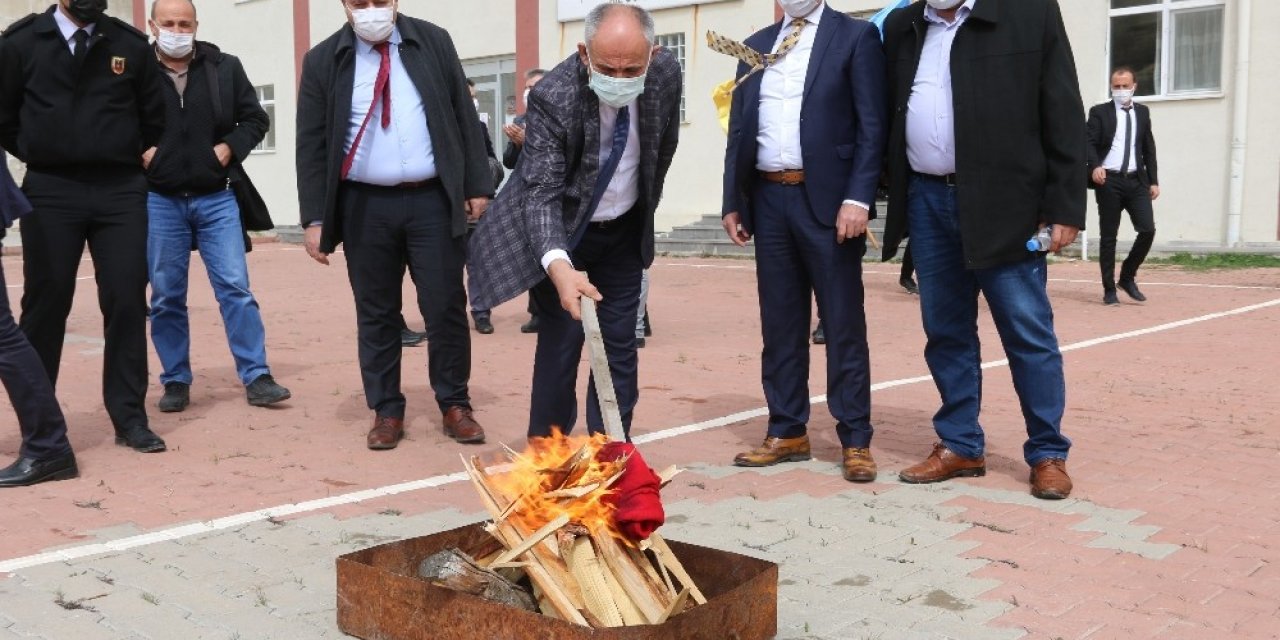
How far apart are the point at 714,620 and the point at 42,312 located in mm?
4122

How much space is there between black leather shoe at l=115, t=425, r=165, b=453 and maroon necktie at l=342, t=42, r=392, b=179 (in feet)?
4.84

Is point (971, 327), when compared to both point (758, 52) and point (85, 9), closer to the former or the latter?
point (758, 52)

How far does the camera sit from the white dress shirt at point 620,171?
4.88 metres

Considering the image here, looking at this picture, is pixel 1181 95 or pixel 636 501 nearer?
pixel 636 501

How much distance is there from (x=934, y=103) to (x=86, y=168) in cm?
367

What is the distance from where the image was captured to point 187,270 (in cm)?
744

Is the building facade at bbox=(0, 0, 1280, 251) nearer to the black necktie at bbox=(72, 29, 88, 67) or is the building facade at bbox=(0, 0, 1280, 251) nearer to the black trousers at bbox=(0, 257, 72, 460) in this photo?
the black necktie at bbox=(72, 29, 88, 67)

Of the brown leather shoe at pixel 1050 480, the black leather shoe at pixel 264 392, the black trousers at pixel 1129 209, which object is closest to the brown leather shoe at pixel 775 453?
the brown leather shoe at pixel 1050 480

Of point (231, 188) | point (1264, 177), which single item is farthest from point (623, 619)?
point (1264, 177)

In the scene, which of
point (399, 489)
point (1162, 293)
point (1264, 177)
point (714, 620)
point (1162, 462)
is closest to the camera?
point (714, 620)

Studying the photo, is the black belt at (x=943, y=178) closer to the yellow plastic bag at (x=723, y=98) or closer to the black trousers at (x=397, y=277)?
the black trousers at (x=397, y=277)

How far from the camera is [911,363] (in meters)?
9.01

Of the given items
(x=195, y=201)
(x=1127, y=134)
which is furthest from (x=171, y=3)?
(x=1127, y=134)

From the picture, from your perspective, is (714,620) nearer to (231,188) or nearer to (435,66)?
(435,66)
